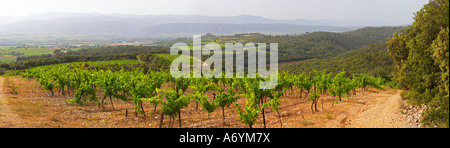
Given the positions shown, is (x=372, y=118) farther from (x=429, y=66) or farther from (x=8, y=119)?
(x=8, y=119)

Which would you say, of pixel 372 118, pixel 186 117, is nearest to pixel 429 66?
pixel 372 118

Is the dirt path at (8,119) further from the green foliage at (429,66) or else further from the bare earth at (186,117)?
the green foliage at (429,66)

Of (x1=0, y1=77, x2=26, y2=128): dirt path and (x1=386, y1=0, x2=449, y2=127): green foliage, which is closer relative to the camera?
(x1=386, y1=0, x2=449, y2=127): green foliage

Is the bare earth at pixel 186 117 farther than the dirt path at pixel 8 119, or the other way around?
the bare earth at pixel 186 117

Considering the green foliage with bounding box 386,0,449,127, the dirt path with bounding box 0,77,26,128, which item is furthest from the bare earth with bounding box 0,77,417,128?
the green foliage with bounding box 386,0,449,127

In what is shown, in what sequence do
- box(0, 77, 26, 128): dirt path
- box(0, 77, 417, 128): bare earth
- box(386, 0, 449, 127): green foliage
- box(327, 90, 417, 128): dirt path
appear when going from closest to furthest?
box(386, 0, 449, 127): green foliage < box(0, 77, 26, 128): dirt path < box(327, 90, 417, 128): dirt path < box(0, 77, 417, 128): bare earth

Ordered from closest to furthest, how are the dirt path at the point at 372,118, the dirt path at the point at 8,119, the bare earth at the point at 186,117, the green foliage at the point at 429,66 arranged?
the green foliage at the point at 429,66 < the dirt path at the point at 8,119 < the dirt path at the point at 372,118 < the bare earth at the point at 186,117

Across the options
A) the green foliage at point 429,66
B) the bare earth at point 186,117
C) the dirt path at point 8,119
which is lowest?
the bare earth at point 186,117

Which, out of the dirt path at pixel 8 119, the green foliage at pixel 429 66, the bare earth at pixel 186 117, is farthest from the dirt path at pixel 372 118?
the dirt path at pixel 8 119

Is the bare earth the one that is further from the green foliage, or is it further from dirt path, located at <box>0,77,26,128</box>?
the green foliage

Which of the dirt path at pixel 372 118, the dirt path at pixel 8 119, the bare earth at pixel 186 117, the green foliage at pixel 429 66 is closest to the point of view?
the green foliage at pixel 429 66

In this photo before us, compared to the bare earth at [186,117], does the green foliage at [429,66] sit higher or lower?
higher

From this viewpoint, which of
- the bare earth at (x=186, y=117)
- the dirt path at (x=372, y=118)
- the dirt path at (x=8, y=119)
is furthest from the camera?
the bare earth at (x=186, y=117)

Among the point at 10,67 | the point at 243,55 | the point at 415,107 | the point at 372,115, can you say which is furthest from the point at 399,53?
the point at 243,55
